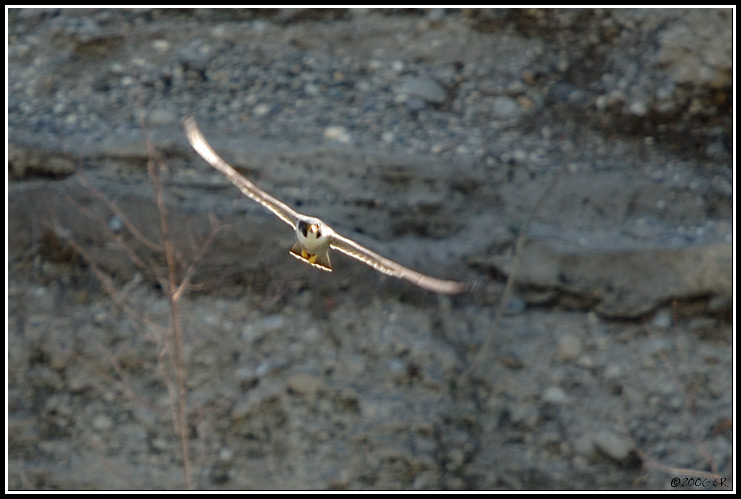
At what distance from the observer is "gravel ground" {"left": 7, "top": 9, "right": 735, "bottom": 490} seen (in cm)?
483

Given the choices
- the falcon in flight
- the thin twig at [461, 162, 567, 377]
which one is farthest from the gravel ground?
the falcon in flight

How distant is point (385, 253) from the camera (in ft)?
17.0

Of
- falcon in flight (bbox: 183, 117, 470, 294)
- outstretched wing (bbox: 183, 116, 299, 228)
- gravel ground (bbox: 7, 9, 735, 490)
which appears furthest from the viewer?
gravel ground (bbox: 7, 9, 735, 490)

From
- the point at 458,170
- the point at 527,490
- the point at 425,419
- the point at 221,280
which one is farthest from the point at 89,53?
the point at 527,490

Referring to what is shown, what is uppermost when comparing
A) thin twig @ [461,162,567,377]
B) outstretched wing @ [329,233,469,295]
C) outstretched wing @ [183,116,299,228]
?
outstretched wing @ [183,116,299,228]

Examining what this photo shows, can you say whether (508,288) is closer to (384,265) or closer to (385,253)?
(385,253)

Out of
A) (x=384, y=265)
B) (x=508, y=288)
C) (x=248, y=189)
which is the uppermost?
(x=248, y=189)

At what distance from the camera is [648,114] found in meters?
5.53

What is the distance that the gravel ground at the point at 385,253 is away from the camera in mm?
4832

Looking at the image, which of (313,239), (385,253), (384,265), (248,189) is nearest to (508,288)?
(385,253)

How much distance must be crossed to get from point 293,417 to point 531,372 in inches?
54.0

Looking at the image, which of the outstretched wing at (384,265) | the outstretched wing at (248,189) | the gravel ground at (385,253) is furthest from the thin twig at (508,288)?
the outstretched wing at (248,189)

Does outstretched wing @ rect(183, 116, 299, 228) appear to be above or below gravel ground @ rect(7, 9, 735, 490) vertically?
above

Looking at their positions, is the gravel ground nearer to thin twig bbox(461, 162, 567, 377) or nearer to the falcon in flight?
thin twig bbox(461, 162, 567, 377)
